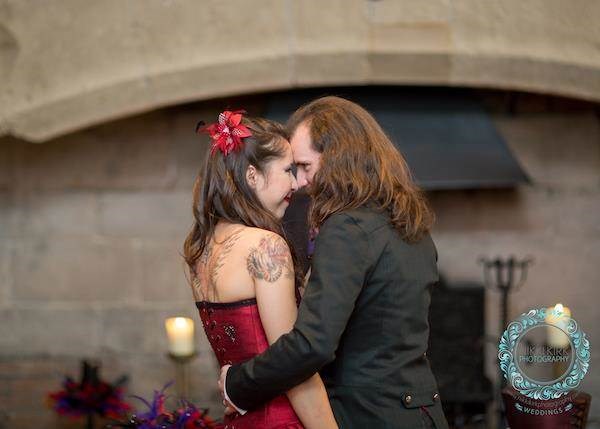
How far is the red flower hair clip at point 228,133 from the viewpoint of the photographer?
2.54m

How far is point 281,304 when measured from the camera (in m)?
2.45

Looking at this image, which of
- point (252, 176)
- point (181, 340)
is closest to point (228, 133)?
point (252, 176)

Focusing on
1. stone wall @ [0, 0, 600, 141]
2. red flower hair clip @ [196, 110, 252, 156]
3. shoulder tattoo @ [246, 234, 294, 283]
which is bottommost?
shoulder tattoo @ [246, 234, 294, 283]

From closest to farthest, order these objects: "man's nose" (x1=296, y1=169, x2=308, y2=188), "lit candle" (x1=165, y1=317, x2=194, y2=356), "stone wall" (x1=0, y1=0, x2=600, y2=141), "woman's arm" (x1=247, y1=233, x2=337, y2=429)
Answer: "woman's arm" (x1=247, y1=233, x2=337, y2=429)
"man's nose" (x1=296, y1=169, x2=308, y2=188)
"lit candle" (x1=165, y1=317, x2=194, y2=356)
"stone wall" (x1=0, y1=0, x2=600, y2=141)

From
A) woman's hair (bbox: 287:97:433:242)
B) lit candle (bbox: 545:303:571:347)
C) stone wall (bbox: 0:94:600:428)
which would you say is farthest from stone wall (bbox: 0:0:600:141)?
lit candle (bbox: 545:303:571:347)

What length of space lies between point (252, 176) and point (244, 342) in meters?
0.39

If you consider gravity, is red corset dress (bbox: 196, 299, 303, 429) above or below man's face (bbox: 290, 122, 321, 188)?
below

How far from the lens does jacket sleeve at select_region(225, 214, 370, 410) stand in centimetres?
232

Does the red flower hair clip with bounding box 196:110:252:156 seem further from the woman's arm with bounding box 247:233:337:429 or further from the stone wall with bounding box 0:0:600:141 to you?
the stone wall with bounding box 0:0:600:141

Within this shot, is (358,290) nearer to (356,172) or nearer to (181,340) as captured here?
(356,172)

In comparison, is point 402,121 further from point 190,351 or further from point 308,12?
point 190,351

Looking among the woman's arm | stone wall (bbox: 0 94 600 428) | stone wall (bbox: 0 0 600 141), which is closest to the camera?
the woman's arm

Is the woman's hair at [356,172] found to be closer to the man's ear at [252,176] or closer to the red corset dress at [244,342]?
the man's ear at [252,176]

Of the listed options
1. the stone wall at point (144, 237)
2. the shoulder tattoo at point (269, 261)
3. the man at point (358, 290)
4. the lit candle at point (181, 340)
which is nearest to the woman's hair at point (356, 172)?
the man at point (358, 290)
